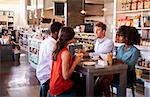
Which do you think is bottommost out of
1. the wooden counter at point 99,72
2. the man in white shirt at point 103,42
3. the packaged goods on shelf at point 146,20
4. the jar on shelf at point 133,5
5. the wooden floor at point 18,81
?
the wooden floor at point 18,81

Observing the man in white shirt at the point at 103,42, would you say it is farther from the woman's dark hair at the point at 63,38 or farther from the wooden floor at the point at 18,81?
the woman's dark hair at the point at 63,38

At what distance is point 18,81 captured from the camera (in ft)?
20.2

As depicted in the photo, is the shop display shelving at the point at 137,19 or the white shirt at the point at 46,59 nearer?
the white shirt at the point at 46,59

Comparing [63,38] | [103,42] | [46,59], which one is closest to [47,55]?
[46,59]

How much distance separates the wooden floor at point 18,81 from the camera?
5.06m

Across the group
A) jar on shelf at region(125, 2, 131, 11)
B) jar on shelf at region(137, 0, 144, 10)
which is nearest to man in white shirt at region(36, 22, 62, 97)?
jar on shelf at region(137, 0, 144, 10)

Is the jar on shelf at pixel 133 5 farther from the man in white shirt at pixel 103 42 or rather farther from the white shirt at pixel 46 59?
the white shirt at pixel 46 59

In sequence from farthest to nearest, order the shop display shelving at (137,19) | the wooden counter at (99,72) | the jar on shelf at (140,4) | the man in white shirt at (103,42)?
the jar on shelf at (140,4)
the shop display shelving at (137,19)
the man in white shirt at (103,42)
the wooden counter at (99,72)

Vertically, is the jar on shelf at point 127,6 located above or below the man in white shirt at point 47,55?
above

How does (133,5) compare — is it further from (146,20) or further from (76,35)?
(76,35)

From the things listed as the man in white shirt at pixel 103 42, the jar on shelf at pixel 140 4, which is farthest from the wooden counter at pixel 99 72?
the jar on shelf at pixel 140 4

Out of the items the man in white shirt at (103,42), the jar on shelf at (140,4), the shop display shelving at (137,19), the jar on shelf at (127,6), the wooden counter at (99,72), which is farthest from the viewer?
the jar on shelf at (127,6)

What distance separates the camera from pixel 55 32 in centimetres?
340

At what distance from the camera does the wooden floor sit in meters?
5.06
